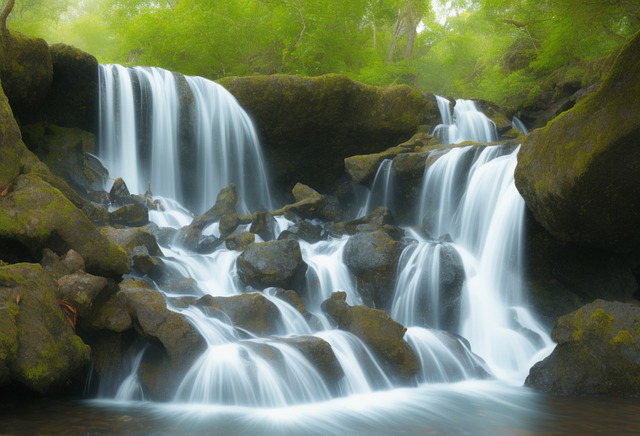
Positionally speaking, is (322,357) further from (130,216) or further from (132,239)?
(130,216)

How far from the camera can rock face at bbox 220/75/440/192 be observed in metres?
15.1

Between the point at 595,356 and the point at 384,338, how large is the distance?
2.55m

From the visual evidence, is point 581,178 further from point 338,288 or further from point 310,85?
point 310,85

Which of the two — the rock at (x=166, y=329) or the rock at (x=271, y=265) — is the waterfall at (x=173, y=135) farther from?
the rock at (x=166, y=329)

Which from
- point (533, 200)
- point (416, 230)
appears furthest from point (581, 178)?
point (416, 230)

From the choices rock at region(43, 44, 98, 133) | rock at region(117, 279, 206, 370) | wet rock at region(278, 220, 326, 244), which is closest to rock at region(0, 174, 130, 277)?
rock at region(117, 279, 206, 370)

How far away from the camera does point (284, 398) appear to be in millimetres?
6039

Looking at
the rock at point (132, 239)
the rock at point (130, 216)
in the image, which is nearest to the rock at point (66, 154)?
the rock at point (130, 216)

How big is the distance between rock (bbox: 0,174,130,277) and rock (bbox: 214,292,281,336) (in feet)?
4.80

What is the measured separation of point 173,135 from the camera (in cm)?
1489

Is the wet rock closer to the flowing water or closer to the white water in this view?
the flowing water

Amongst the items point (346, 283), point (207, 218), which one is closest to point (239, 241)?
point (207, 218)

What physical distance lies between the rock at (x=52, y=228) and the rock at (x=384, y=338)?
3.13 meters

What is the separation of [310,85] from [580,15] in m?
7.97
